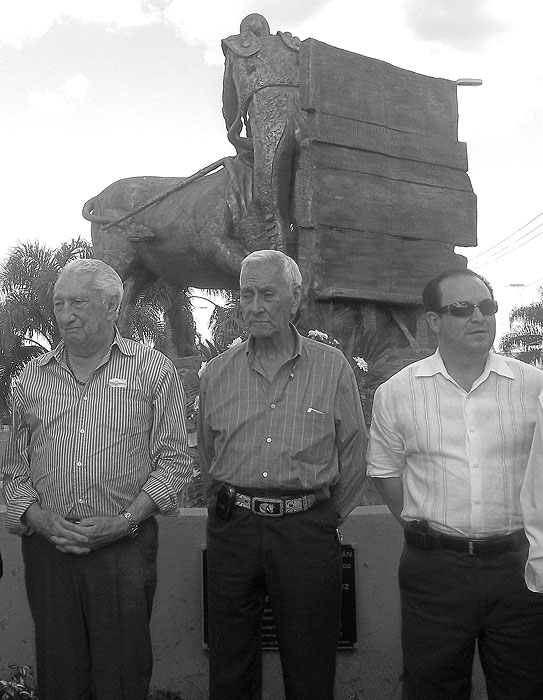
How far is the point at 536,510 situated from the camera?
195 cm

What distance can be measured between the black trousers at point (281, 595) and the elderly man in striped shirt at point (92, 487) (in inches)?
9.7

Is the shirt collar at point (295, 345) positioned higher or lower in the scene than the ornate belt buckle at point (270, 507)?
higher

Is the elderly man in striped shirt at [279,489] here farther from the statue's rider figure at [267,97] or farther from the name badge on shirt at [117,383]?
the statue's rider figure at [267,97]

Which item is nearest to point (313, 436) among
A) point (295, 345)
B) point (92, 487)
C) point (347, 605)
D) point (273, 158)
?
point (295, 345)

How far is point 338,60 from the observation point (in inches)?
190

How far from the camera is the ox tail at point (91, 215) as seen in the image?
6844 millimetres

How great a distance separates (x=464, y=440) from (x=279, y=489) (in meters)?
0.65

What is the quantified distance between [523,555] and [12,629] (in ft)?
7.75

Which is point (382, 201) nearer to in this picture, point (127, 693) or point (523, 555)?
point (523, 555)

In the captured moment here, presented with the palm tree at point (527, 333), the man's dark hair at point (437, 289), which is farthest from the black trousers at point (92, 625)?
the palm tree at point (527, 333)

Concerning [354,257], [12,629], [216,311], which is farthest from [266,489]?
[216,311]

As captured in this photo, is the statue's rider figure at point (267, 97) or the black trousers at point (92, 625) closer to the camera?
the black trousers at point (92, 625)

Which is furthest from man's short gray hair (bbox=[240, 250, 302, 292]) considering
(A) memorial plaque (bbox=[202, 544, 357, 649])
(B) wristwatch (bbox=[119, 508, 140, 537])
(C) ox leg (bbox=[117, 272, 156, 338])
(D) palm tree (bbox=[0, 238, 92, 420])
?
(D) palm tree (bbox=[0, 238, 92, 420])

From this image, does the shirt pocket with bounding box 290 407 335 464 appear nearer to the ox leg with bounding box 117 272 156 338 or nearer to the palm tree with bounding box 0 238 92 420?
the ox leg with bounding box 117 272 156 338
